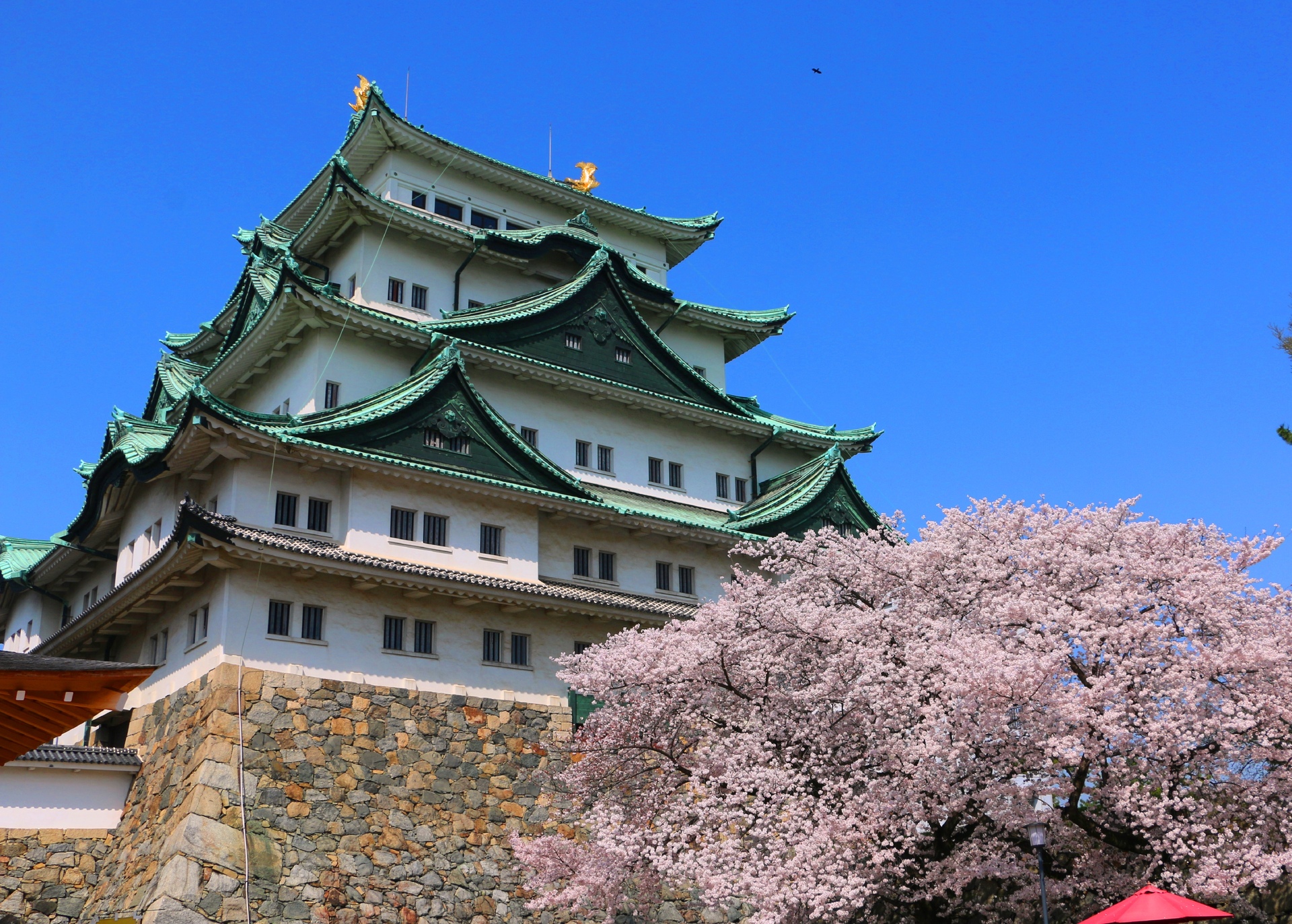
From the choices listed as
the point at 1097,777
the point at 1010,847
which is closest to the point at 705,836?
the point at 1010,847

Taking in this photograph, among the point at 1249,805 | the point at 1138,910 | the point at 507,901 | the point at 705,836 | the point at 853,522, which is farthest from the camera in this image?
the point at 853,522

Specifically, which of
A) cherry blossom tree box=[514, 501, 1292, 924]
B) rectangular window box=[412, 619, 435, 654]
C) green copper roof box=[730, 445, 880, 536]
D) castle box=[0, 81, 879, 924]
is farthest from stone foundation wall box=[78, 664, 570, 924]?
green copper roof box=[730, 445, 880, 536]

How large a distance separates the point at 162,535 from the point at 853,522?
19895 millimetres

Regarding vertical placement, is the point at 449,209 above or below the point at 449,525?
above

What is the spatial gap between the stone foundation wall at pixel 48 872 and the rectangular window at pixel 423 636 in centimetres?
761

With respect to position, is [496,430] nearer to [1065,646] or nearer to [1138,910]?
[1065,646]

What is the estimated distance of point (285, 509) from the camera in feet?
88.3

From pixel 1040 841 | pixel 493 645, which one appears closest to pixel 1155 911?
pixel 1040 841

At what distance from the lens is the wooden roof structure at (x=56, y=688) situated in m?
11.7

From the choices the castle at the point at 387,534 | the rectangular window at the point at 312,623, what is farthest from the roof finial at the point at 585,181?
the rectangular window at the point at 312,623

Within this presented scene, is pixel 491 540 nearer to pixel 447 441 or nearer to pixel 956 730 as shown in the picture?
pixel 447 441

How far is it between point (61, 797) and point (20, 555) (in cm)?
1530

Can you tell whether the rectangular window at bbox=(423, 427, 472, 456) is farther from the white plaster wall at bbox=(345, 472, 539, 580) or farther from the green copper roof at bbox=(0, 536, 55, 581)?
the green copper roof at bbox=(0, 536, 55, 581)

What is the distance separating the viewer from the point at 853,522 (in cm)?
3644
